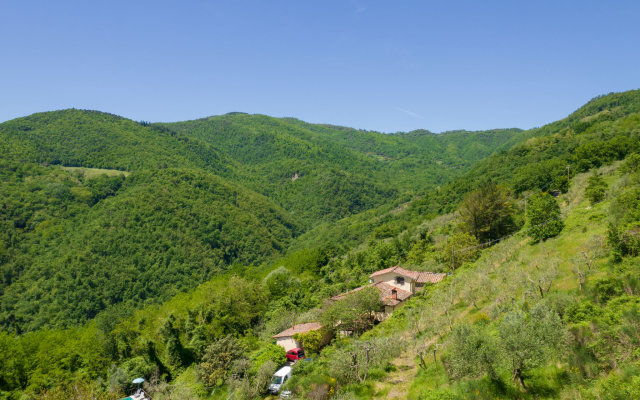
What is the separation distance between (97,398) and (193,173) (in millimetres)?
144801

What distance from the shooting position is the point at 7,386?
1406 inches

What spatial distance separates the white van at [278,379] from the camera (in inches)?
889

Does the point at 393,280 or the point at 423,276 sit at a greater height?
the point at 423,276

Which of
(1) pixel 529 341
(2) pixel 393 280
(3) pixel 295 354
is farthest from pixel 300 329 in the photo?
(1) pixel 529 341

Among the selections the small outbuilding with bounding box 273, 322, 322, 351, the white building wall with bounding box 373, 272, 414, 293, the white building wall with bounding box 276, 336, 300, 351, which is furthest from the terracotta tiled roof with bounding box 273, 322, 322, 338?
the white building wall with bounding box 373, 272, 414, 293

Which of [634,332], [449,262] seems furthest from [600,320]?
[449,262]

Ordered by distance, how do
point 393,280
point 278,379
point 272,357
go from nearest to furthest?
point 278,379, point 272,357, point 393,280

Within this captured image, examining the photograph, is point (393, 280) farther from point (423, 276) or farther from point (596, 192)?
point (596, 192)

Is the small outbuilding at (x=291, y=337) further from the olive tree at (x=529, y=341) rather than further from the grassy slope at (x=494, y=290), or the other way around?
the olive tree at (x=529, y=341)

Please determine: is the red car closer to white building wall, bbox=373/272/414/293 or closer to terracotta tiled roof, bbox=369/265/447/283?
white building wall, bbox=373/272/414/293

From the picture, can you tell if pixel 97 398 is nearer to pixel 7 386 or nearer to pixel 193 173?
pixel 7 386

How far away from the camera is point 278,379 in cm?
2327

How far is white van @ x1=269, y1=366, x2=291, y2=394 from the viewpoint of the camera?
22.6 m

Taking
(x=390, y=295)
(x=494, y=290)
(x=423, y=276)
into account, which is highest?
(x=494, y=290)
